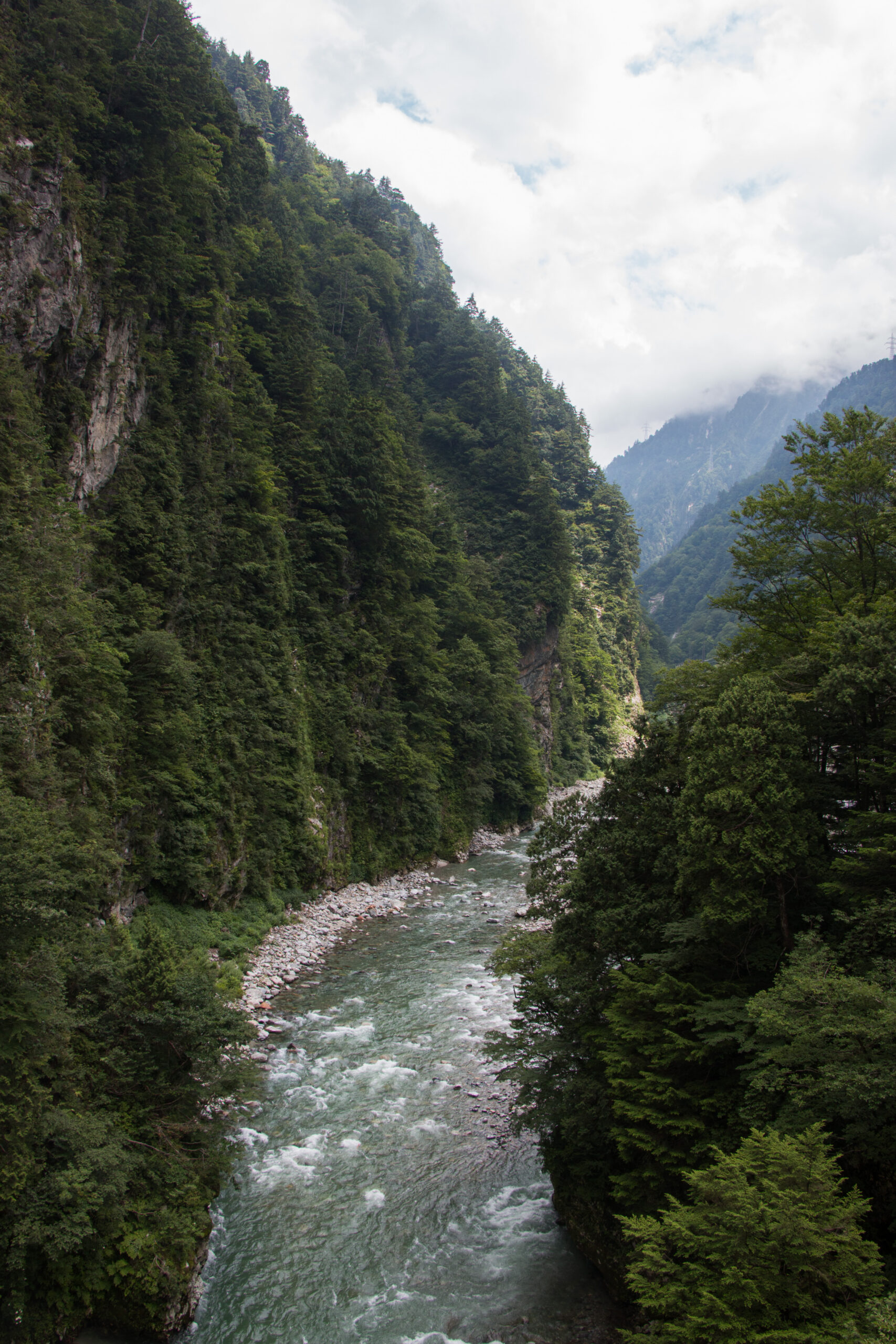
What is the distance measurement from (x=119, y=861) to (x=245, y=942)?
7.53m

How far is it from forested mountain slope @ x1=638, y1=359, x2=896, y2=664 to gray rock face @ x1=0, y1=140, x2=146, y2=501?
94.8 metres

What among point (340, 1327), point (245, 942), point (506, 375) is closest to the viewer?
point (340, 1327)

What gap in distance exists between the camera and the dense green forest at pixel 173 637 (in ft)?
35.5

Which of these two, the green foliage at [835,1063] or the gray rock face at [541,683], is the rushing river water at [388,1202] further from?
the gray rock face at [541,683]

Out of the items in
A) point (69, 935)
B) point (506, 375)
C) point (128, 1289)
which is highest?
point (506, 375)

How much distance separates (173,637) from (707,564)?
147 meters

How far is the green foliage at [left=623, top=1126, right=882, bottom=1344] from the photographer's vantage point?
684cm

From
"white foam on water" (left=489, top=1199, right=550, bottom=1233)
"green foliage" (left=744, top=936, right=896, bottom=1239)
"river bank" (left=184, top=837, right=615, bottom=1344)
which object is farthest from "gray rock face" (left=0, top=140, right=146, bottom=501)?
"green foliage" (left=744, top=936, right=896, bottom=1239)

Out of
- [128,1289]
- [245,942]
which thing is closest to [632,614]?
[245,942]

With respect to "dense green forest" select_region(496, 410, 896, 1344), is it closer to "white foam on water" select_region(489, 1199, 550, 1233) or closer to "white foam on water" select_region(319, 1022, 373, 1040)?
"white foam on water" select_region(489, 1199, 550, 1233)

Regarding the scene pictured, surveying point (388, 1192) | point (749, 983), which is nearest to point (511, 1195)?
point (388, 1192)

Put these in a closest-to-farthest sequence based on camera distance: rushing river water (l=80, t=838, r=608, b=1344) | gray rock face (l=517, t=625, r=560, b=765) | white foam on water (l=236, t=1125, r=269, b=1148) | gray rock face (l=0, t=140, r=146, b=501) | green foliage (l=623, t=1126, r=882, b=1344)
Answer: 1. green foliage (l=623, t=1126, r=882, b=1344)
2. rushing river water (l=80, t=838, r=608, b=1344)
3. white foam on water (l=236, t=1125, r=269, b=1148)
4. gray rock face (l=0, t=140, r=146, b=501)
5. gray rock face (l=517, t=625, r=560, b=765)

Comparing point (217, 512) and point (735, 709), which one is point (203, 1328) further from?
point (217, 512)

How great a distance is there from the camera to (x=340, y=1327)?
11.1 metres
